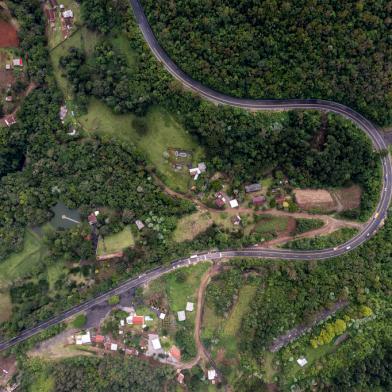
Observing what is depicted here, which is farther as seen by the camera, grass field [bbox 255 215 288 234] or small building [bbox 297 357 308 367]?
grass field [bbox 255 215 288 234]

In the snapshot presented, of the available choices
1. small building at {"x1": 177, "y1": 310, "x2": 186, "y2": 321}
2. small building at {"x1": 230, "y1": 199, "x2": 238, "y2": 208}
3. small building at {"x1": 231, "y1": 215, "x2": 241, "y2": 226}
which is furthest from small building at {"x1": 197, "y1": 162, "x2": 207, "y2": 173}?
small building at {"x1": 177, "y1": 310, "x2": 186, "y2": 321}

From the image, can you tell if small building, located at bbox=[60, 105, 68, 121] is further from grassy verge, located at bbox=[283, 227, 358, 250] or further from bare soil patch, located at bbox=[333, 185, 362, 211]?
bare soil patch, located at bbox=[333, 185, 362, 211]

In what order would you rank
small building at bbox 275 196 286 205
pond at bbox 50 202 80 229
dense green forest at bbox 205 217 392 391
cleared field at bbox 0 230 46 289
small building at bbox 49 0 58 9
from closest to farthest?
dense green forest at bbox 205 217 392 391
small building at bbox 275 196 286 205
cleared field at bbox 0 230 46 289
small building at bbox 49 0 58 9
pond at bbox 50 202 80 229

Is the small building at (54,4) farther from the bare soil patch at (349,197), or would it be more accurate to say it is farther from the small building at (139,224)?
the bare soil patch at (349,197)

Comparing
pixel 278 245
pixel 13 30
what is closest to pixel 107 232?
pixel 278 245

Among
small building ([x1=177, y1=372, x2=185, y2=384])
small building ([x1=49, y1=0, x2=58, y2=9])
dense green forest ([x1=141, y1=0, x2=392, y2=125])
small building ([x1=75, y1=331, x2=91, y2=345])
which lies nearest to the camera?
dense green forest ([x1=141, y1=0, x2=392, y2=125])

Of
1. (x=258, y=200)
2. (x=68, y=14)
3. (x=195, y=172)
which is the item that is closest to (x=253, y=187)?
(x=258, y=200)

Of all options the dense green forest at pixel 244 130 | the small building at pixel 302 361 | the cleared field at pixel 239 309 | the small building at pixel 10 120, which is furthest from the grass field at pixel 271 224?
the small building at pixel 10 120
